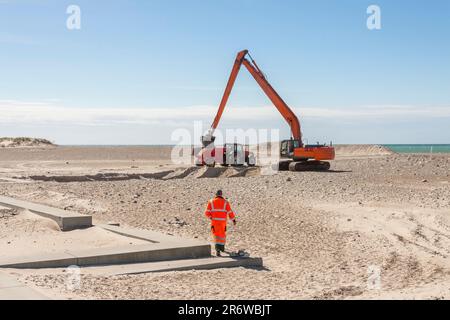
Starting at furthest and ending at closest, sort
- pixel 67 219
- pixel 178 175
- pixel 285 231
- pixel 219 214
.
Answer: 1. pixel 178 175
2. pixel 285 231
3. pixel 67 219
4. pixel 219 214

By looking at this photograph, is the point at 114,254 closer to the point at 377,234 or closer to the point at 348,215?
the point at 377,234

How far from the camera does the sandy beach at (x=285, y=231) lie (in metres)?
9.11

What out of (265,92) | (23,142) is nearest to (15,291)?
(265,92)

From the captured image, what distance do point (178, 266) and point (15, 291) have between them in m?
3.11

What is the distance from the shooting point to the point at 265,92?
32.3 m

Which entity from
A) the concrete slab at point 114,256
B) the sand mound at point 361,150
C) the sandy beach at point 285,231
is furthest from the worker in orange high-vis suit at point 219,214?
the sand mound at point 361,150

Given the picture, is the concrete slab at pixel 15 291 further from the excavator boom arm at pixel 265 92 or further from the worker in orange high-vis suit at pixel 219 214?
the excavator boom arm at pixel 265 92

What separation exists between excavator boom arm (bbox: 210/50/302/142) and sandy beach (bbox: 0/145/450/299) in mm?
5283

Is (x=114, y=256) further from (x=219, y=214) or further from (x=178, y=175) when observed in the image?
(x=178, y=175)

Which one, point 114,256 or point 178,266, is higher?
point 114,256

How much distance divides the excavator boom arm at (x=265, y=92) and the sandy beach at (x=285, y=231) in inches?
208
